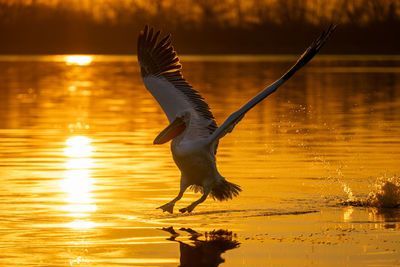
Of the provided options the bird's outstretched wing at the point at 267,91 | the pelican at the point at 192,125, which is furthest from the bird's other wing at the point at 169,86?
the bird's outstretched wing at the point at 267,91

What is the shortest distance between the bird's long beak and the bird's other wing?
0.33 feet

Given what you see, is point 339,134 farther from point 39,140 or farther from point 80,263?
point 80,263

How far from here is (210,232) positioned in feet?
37.1

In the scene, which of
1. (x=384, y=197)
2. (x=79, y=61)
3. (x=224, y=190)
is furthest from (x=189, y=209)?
(x=79, y=61)

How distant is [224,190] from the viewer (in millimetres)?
12562

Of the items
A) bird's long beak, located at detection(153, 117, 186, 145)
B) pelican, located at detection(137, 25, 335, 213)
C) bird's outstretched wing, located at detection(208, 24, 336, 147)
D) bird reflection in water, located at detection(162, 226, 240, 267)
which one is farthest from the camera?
bird's long beak, located at detection(153, 117, 186, 145)

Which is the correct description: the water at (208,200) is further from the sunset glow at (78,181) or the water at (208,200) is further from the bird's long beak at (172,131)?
the bird's long beak at (172,131)

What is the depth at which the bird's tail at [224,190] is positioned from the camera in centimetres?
1250

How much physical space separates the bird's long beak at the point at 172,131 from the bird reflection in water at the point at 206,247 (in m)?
1.26

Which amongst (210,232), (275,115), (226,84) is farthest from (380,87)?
(210,232)

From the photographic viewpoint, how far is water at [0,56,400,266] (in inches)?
404

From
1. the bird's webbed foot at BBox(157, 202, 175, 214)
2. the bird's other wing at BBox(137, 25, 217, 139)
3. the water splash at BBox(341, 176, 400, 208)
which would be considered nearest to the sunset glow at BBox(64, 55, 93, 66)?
the bird's other wing at BBox(137, 25, 217, 139)

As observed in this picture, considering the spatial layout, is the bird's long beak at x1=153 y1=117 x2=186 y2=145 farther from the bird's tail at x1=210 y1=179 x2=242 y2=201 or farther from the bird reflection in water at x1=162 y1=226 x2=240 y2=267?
the bird reflection in water at x1=162 y1=226 x2=240 y2=267

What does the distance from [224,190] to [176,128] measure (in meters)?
0.86
